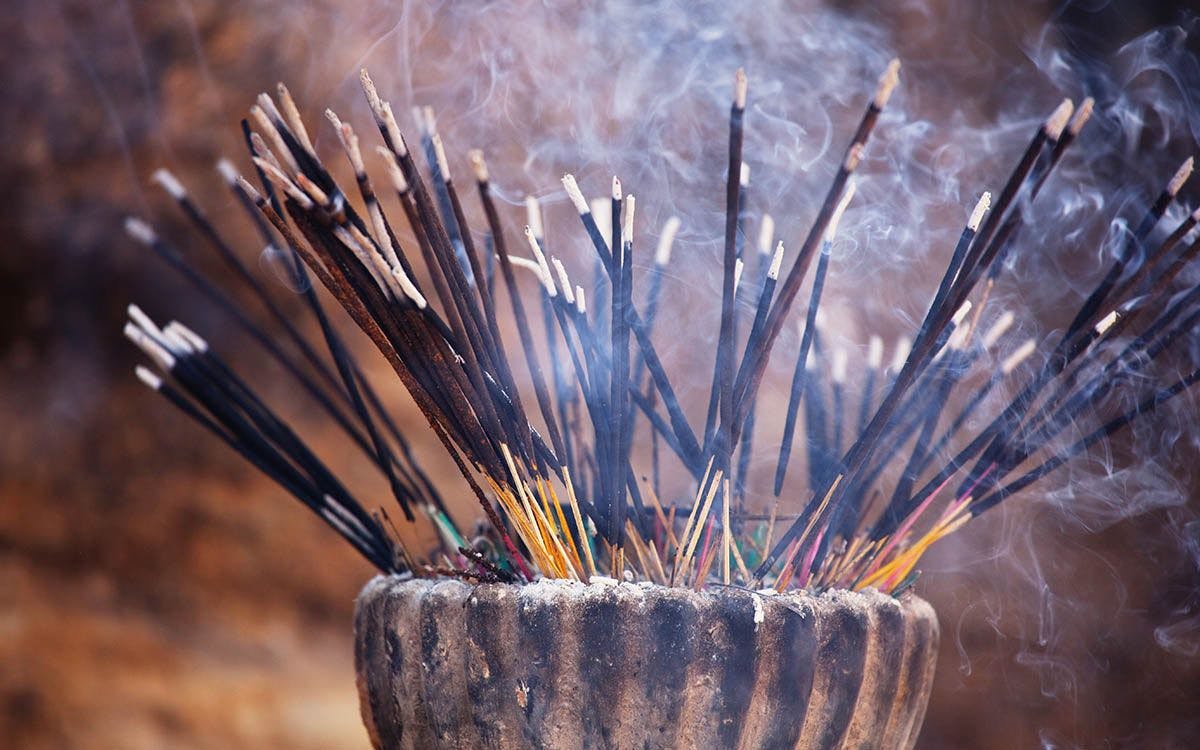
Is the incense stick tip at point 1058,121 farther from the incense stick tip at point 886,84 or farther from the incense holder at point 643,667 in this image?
the incense holder at point 643,667

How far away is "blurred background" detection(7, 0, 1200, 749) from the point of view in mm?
1815

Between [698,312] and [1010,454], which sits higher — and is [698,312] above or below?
above

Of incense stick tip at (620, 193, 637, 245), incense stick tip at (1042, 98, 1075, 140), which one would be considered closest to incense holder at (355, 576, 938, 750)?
incense stick tip at (620, 193, 637, 245)

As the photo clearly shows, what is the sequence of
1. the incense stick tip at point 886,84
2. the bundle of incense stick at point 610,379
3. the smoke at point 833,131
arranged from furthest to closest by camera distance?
the smoke at point 833,131
the bundle of incense stick at point 610,379
the incense stick tip at point 886,84

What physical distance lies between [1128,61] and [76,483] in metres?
1.98

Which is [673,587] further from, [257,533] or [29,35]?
[29,35]

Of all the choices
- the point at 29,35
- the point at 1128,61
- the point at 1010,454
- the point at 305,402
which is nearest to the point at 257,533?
the point at 305,402

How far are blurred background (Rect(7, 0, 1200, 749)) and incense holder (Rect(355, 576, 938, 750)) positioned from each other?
3.34 feet

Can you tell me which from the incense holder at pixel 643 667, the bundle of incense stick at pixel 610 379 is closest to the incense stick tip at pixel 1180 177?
the bundle of incense stick at pixel 610 379

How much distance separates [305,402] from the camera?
1.94 metres

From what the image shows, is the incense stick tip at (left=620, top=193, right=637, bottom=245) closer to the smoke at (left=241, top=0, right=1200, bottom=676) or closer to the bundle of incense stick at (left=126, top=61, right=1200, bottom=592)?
the bundle of incense stick at (left=126, top=61, right=1200, bottom=592)

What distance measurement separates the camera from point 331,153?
1.95 meters

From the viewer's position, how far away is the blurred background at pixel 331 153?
182cm

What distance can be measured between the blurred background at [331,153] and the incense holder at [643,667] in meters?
1.02
